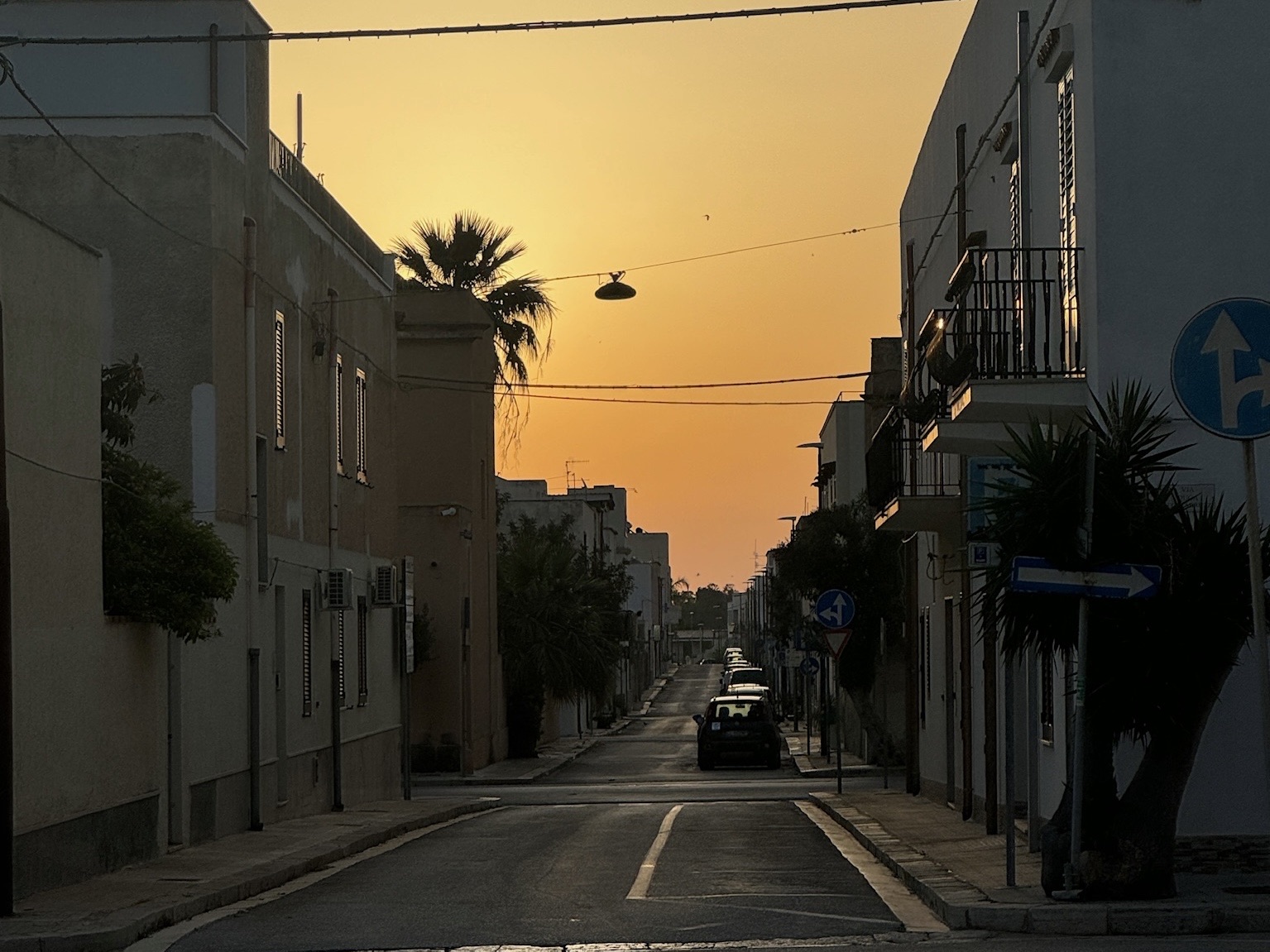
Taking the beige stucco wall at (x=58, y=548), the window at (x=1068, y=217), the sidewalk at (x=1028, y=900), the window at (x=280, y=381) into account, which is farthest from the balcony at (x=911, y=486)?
the beige stucco wall at (x=58, y=548)

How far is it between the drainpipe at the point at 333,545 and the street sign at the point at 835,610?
→ 716 centimetres

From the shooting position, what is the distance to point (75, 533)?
53.3 feet

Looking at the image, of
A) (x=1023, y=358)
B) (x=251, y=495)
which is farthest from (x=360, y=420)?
(x=1023, y=358)

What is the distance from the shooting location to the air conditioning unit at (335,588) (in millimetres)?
27500

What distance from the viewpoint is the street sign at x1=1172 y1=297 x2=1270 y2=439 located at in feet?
33.7

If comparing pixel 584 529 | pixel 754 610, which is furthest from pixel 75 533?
pixel 754 610

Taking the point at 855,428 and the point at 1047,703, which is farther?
the point at 855,428

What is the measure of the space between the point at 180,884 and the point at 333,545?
40.8 feet

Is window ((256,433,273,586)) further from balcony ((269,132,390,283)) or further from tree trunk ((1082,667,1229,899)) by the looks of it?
tree trunk ((1082,667,1229,899))

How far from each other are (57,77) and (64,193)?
1993mm

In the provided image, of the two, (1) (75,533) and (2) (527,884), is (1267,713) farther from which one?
(1) (75,533)

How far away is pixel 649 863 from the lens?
57.8 feet

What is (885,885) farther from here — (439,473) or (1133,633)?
(439,473)

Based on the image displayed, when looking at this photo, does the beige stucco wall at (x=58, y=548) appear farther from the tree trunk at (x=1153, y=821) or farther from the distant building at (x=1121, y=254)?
the tree trunk at (x=1153, y=821)
